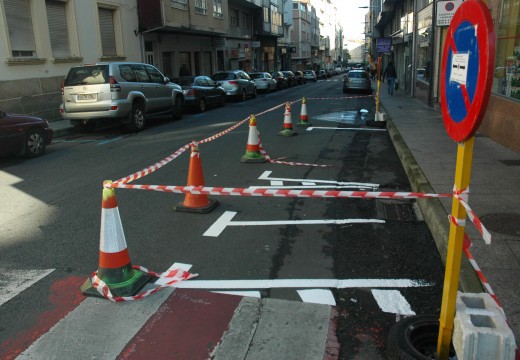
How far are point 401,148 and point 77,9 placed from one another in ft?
47.4

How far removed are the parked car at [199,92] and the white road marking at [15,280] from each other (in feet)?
51.0

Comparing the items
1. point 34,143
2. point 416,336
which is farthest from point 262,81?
point 416,336

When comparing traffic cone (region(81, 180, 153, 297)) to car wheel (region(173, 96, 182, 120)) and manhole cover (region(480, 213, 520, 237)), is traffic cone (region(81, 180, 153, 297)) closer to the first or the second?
manhole cover (region(480, 213, 520, 237))

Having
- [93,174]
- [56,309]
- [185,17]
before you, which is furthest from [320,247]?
[185,17]

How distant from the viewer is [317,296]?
3.84 meters

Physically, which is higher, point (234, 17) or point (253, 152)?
point (234, 17)

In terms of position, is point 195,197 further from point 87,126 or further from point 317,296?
point 87,126

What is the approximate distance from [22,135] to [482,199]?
28.2ft

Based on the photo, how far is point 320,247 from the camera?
4.93 m

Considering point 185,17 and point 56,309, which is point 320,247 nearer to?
point 56,309

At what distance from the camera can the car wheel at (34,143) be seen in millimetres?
9906

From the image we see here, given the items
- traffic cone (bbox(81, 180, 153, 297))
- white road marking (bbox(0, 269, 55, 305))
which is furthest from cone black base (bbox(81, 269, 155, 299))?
white road marking (bbox(0, 269, 55, 305))

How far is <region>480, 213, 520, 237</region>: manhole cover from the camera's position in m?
4.70

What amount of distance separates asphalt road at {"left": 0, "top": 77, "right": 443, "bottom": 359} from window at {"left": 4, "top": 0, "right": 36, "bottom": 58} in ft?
24.0
